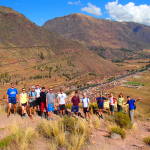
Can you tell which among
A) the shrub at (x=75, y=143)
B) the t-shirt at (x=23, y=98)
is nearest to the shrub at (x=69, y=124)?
the shrub at (x=75, y=143)

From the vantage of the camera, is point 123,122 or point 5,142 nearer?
point 5,142

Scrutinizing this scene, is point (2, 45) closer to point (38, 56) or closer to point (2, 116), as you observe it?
point (38, 56)

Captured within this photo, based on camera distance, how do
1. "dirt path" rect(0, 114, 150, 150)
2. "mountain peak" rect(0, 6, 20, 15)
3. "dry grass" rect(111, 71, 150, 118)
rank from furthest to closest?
"mountain peak" rect(0, 6, 20, 15) → "dry grass" rect(111, 71, 150, 118) → "dirt path" rect(0, 114, 150, 150)

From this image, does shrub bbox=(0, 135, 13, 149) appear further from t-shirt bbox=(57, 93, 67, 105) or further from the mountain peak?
the mountain peak

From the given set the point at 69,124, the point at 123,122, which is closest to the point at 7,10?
the point at 123,122

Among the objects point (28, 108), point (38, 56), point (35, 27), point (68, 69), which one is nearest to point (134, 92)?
point (68, 69)

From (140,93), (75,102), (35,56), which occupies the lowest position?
(140,93)

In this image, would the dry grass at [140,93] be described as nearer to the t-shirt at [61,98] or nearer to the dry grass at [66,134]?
the t-shirt at [61,98]

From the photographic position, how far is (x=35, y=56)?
132250 mm

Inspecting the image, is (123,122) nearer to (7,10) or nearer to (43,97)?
(43,97)

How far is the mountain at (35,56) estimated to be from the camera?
355 feet

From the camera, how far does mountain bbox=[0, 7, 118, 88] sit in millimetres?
108188

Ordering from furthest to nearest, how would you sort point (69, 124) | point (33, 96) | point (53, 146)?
point (33, 96) < point (69, 124) < point (53, 146)

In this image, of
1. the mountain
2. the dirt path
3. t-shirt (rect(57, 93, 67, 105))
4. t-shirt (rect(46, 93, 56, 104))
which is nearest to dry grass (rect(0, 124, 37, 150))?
the dirt path
